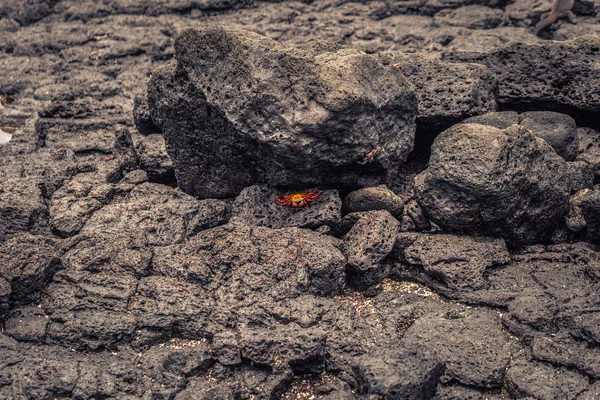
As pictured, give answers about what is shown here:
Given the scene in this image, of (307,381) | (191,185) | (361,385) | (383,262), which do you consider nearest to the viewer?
(361,385)

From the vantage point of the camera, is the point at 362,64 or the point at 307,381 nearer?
the point at 307,381

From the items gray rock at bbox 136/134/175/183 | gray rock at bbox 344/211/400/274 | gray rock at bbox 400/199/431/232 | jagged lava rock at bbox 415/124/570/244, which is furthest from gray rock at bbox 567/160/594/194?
gray rock at bbox 136/134/175/183

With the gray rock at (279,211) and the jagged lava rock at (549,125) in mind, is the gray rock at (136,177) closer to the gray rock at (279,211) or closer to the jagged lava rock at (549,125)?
the gray rock at (279,211)

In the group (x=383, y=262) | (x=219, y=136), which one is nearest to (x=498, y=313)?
(x=383, y=262)

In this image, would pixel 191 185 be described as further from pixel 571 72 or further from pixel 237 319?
pixel 571 72

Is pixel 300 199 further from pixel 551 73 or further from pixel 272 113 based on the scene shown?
pixel 551 73

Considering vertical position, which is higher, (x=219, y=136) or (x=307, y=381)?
(x=219, y=136)

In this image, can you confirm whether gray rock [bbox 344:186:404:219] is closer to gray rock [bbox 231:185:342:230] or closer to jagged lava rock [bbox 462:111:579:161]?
gray rock [bbox 231:185:342:230]
